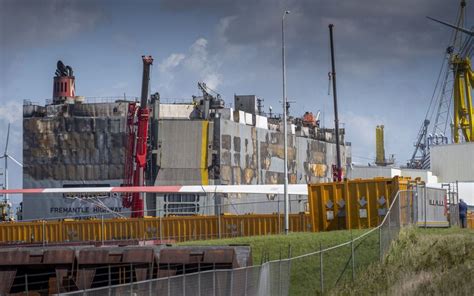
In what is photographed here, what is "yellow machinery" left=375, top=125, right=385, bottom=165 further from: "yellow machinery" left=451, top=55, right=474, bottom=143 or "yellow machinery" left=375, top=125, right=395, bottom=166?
"yellow machinery" left=451, top=55, right=474, bottom=143

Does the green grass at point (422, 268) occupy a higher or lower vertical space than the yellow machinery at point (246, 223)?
lower

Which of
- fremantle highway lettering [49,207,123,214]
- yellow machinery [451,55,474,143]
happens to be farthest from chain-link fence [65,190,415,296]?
yellow machinery [451,55,474,143]

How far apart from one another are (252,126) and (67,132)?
18550mm

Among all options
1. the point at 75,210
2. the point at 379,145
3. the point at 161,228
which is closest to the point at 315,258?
the point at 161,228

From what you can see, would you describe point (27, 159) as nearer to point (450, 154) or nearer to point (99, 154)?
point (99, 154)

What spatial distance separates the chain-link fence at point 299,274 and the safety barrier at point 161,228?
10.9m

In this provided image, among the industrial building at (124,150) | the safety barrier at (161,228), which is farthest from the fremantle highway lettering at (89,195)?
the safety barrier at (161,228)

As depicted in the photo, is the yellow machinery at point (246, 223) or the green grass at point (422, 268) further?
the yellow machinery at point (246, 223)

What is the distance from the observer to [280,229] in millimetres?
49969

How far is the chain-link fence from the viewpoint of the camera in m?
21.8

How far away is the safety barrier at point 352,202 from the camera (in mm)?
42656

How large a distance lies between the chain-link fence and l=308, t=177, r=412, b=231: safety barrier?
46.6 inches

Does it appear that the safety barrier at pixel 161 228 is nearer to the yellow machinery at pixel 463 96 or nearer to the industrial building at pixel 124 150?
the industrial building at pixel 124 150

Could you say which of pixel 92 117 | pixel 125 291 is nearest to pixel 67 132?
pixel 92 117
